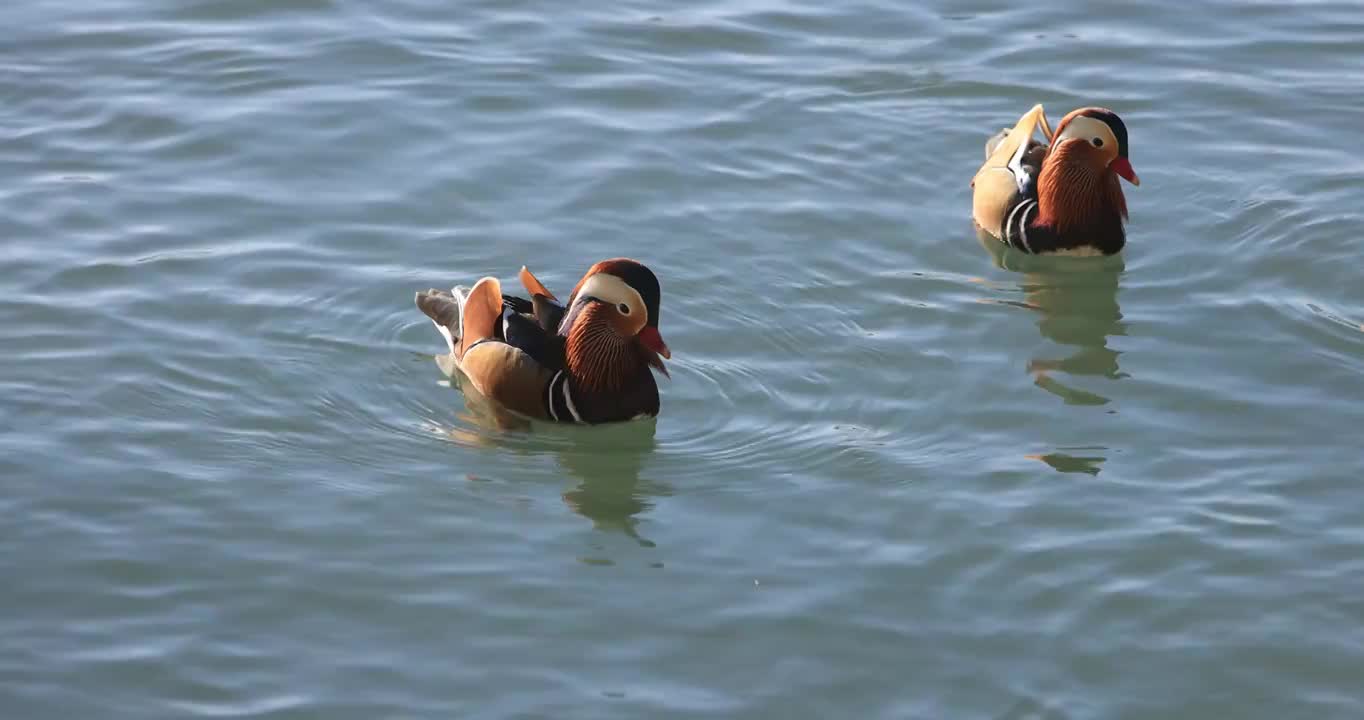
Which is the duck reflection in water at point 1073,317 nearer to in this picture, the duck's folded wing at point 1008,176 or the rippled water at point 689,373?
the rippled water at point 689,373

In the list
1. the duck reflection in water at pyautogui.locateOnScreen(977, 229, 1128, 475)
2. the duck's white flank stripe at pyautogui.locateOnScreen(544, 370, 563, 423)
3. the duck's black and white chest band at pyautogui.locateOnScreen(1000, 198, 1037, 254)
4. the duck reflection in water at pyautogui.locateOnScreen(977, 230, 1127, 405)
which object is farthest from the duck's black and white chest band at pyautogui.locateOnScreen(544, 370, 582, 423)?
the duck's black and white chest band at pyautogui.locateOnScreen(1000, 198, 1037, 254)

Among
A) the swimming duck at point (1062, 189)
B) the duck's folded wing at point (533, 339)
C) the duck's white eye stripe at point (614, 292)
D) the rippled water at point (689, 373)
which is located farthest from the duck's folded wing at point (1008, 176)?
the duck's folded wing at point (533, 339)

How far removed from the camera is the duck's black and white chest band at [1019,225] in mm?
12828

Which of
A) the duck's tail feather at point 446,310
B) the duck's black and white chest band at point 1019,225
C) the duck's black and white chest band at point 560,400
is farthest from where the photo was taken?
the duck's black and white chest band at point 1019,225

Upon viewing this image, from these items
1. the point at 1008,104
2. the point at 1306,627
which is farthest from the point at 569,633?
the point at 1008,104

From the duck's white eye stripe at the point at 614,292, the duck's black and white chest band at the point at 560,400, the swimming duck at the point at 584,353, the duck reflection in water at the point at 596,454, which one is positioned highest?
the duck's white eye stripe at the point at 614,292

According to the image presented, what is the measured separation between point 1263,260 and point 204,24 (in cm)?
850

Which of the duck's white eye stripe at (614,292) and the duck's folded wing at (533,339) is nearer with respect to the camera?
the duck's white eye stripe at (614,292)

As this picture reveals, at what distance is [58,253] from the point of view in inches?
476

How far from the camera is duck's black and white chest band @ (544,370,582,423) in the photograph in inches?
418

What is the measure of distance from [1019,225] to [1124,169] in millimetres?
779

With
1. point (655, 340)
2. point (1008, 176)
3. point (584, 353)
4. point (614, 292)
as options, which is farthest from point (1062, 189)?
point (584, 353)

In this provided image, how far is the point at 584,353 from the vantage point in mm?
10625

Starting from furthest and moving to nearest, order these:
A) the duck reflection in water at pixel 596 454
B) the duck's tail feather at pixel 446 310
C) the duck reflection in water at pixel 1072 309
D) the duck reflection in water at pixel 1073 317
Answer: the duck reflection in water at pixel 1072 309
the duck's tail feather at pixel 446 310
the duck reflection in water at pixel 1073 317
the duck reflection in water at pixel 596 454
